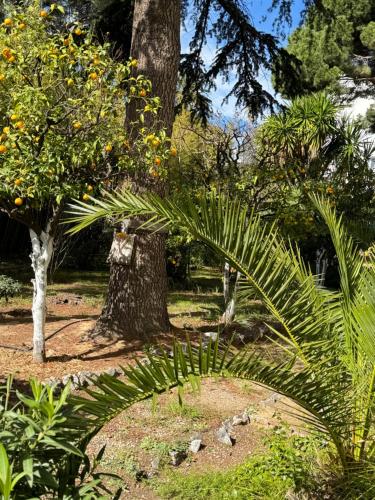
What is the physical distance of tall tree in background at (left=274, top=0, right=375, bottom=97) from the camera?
1702cm

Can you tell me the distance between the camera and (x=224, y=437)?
171 inches

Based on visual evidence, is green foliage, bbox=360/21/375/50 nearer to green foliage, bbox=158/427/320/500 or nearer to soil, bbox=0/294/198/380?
soil, bbox=0/294/198/380

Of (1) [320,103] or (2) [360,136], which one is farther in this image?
(2) [360,136]

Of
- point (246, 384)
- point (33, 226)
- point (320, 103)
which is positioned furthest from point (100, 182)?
point (320, 103)

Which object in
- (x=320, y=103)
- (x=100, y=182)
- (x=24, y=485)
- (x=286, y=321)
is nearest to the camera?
(x=24, y=485)

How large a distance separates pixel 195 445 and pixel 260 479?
0.81m

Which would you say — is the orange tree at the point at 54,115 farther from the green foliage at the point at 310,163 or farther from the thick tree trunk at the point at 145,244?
the green foliage at the point at 310,163

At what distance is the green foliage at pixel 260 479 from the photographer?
334 centimetres

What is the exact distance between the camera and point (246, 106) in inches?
364

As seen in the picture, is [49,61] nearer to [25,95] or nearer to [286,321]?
[25,95]

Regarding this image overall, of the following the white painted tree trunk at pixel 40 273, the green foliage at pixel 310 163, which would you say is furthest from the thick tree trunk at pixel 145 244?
the green foliage at pixel 310 163

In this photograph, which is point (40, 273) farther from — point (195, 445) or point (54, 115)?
point (195, 445)

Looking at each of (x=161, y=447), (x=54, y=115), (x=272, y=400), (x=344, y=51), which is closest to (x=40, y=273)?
(x=54, y=115)

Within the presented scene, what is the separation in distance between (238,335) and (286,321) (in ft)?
14.4
